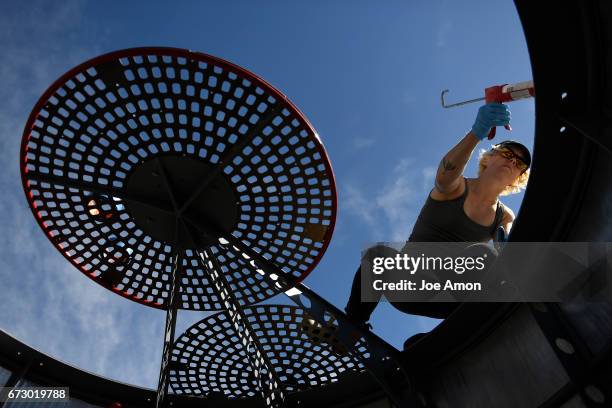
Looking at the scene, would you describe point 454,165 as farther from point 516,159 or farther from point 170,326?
point 170,326

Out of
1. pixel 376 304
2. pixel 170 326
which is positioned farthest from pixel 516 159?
pixel 170 326

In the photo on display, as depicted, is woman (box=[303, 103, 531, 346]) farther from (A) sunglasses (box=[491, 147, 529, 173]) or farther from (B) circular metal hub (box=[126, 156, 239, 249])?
(B) circular metal hub (box=[126, 156, 239, 249])

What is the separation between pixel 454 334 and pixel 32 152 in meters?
3.75

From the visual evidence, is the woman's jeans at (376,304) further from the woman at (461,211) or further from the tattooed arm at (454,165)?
the tattooed arm at (454,165)

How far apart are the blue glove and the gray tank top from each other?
3.01 ft

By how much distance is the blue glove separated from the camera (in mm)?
3135

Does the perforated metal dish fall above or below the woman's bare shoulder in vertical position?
above

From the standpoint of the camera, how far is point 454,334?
10.1 feet

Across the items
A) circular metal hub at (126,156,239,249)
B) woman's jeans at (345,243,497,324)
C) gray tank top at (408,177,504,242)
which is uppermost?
circular metal hub at (126,156,239,249)

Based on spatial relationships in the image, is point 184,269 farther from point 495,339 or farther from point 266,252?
point 495,339

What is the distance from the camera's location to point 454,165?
353cm

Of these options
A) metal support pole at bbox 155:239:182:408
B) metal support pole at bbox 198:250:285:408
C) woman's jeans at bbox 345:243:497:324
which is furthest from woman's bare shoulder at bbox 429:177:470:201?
metal support pole at bbox 155:239:182:408

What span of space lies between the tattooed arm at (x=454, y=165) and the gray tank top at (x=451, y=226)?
6.3 inches

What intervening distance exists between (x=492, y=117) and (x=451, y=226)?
1137 mm
